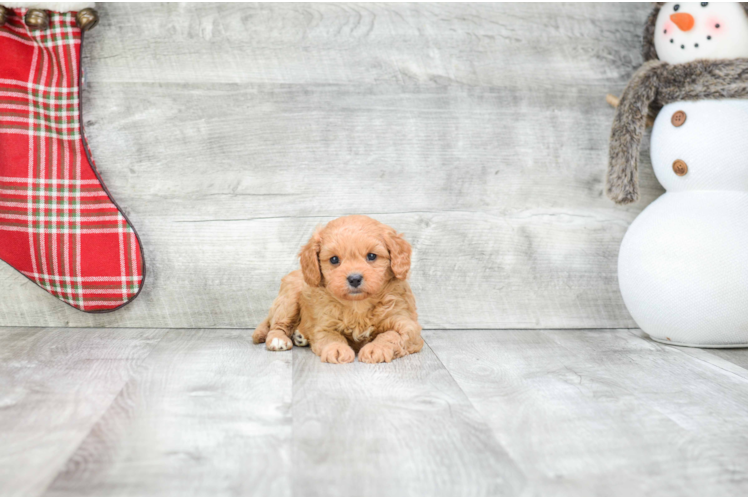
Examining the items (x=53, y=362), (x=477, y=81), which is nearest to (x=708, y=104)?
(x=477, y=81)

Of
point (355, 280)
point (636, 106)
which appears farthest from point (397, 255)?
point (636, 106)

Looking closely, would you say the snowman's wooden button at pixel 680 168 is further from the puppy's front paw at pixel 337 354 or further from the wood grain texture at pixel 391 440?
the puppy's front paw at pixel 337 354

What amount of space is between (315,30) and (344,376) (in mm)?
1191

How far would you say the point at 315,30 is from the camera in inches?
80.5

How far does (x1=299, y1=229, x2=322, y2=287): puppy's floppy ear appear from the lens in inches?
63.5

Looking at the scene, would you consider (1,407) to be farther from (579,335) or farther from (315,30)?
(579,335)

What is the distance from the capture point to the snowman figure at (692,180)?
1.70 metres

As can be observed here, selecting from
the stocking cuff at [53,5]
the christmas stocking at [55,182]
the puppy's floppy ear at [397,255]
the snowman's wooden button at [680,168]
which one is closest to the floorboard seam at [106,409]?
the christmas stocking at [55,182]

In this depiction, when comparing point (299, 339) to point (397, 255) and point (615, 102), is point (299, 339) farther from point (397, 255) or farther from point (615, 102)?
point (615, 102)

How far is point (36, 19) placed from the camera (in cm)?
184

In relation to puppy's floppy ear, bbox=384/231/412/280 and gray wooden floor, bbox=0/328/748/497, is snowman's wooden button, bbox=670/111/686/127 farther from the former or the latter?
puppy's floppy ear, bbox=384/231/412/280

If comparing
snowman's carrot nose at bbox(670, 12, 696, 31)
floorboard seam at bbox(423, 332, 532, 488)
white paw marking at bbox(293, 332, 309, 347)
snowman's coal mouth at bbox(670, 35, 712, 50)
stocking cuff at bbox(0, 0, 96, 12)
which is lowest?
white paw marking at bbox(293, 332, 309, 347)

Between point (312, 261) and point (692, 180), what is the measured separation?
1.12m

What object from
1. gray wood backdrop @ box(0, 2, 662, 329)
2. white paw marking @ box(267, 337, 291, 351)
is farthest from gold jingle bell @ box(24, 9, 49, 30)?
white paw marking @ box(267, 337, 291, 351)
